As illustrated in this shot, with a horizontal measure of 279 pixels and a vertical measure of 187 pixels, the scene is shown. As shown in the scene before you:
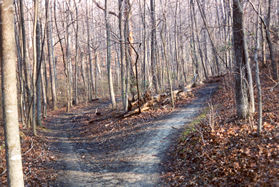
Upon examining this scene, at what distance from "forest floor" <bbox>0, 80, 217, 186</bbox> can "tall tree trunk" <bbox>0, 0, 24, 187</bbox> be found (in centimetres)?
288

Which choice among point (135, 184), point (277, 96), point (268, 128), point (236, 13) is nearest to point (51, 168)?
point (135, 184)

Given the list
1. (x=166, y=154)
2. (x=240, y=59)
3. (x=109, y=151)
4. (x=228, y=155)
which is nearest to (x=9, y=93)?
(x=228, y=155)

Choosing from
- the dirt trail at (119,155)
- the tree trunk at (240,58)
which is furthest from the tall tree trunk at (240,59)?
the dirt trail at (119,155)

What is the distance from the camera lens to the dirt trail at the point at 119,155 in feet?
23.9

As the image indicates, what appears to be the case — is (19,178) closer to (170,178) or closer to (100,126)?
(170,178)

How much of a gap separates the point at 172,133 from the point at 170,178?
11.7 feet

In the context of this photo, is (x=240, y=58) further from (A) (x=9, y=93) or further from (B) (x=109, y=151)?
(A) (x=9, y=93)

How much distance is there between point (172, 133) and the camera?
33.5 feet

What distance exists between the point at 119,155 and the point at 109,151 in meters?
0.90

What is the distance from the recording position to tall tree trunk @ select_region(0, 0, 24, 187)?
421 cm

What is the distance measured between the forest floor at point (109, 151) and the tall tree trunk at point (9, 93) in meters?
2.88

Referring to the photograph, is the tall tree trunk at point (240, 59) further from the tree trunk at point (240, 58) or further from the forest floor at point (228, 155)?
the forest floor at point (228, 155)

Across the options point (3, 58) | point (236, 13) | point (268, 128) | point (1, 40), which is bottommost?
point (268, 128)

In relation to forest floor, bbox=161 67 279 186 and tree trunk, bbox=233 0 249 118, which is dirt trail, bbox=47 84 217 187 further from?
tree trunk, bbox=233 0 249 118
